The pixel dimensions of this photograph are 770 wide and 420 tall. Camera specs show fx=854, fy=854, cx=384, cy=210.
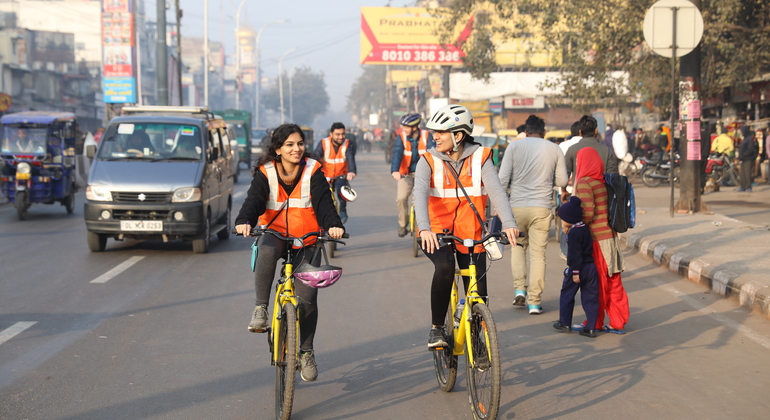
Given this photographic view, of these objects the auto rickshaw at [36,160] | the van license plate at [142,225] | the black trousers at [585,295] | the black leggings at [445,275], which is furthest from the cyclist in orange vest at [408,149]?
the auto rickshaw at [36,160]

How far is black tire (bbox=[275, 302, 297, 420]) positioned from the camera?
444 cm

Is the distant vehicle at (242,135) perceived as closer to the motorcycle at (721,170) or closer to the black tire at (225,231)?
the motorcycle at (721,170)

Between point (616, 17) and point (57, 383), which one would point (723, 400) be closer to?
point (57, 383)

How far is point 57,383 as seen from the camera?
17.8ft

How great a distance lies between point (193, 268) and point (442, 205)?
6036 mm

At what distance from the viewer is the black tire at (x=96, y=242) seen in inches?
453

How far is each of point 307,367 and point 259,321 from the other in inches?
14.9

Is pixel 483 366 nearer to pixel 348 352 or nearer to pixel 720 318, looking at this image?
pixel 348 352

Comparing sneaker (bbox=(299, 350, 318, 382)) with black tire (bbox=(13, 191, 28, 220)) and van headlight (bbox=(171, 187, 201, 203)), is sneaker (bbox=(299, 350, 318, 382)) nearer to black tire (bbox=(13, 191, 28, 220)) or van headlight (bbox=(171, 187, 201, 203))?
van headlight (bbox=(171, 187, 201, 203))

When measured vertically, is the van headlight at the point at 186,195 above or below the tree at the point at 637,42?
below

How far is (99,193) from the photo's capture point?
11.2 metres

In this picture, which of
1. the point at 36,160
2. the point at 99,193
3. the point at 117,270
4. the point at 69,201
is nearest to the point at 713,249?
the point at 117,270

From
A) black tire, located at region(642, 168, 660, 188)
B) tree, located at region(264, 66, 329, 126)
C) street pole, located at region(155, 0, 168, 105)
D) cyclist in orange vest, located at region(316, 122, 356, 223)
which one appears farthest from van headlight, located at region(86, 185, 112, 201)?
tree, located at region(264, 66, 329, 126)

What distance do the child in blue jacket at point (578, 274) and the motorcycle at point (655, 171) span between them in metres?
18.5
